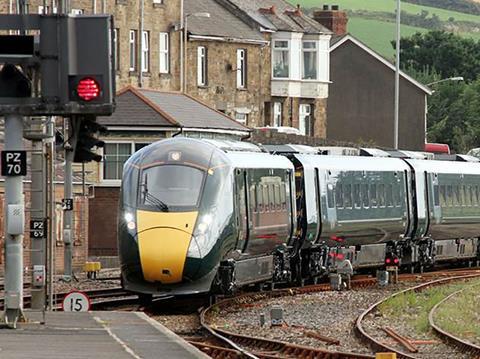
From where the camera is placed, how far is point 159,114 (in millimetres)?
51156

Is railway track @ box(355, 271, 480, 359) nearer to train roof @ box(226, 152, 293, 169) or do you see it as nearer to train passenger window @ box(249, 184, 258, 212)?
train passenger window @ box(249, 184, 258, 212)

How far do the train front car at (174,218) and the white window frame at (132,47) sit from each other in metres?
35.5

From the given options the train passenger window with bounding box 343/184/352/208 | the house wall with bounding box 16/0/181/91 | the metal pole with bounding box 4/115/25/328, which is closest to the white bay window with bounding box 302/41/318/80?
the house wall with bounding box 16/0/181/91

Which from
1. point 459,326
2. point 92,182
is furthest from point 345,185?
point 92,182

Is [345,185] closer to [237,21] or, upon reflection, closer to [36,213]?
[36,213]

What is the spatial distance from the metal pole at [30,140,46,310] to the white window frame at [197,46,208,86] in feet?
138

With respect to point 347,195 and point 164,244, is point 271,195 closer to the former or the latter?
point 164,244

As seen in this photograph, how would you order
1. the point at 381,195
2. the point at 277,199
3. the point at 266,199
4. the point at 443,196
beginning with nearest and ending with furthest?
the point at 266,199
the point at 277,199
the point at 381,195
the point at 443,196

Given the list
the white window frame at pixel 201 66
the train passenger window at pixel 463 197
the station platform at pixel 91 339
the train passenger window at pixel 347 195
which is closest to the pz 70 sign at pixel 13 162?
the station platform at pixel 91 339

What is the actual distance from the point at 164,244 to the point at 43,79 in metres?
8.35

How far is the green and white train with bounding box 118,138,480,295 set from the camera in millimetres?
29375

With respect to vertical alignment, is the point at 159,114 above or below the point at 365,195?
above

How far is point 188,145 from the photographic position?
99.7ft

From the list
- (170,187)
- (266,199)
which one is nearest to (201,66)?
(266,199)
